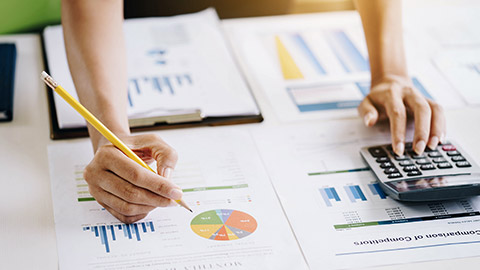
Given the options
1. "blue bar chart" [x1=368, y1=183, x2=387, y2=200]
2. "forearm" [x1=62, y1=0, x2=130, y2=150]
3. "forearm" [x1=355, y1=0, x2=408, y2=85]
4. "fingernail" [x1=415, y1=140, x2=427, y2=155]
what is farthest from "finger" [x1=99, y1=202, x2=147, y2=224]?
"forearm" [x1=355, y1=0, x2=408, y2=85]

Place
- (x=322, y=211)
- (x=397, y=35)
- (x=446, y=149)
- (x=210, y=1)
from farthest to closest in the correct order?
(x=210, y=1), (x=397, y=35), (x=446, y=149), (x=322, y=211)

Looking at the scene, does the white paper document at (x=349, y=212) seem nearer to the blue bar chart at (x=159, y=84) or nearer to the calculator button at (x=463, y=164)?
the calculator button at (x=463, y=164)

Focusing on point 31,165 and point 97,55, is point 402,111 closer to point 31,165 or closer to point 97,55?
point 97,55

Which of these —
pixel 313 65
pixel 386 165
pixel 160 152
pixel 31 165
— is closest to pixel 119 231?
pixel 160 152

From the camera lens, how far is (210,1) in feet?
5.66

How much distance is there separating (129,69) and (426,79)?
61 cm

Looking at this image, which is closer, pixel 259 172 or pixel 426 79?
pixel 259 172

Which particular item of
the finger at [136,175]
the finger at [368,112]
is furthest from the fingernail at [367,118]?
the finger at [136,175]

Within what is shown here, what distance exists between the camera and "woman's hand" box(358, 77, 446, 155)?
1038mm

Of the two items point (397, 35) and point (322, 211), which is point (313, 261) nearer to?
point (322, 211)

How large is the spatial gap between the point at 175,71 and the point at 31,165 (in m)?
0.37

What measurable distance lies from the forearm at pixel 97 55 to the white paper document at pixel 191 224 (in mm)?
90

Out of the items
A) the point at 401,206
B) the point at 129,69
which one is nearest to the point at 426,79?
the point at 401,206

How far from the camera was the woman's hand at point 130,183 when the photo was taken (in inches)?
32.0
